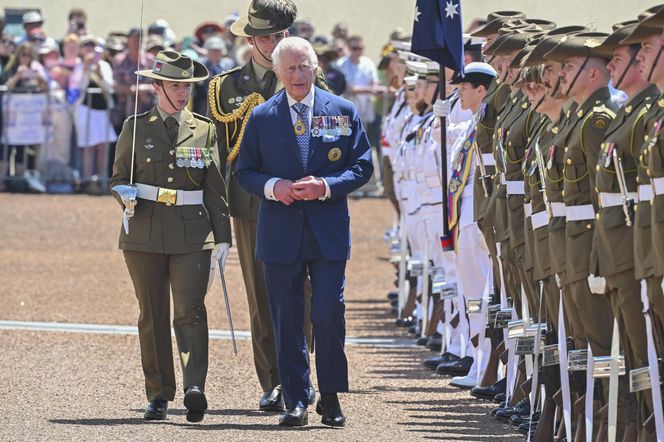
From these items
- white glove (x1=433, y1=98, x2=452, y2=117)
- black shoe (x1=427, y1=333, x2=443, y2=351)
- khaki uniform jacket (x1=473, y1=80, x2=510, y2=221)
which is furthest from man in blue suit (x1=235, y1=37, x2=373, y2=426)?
black shoe (x1=427, y1=333, x2=443, y2=351)

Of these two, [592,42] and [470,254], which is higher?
[592,42]

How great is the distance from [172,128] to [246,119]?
1.97 ft

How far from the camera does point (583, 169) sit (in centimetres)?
815

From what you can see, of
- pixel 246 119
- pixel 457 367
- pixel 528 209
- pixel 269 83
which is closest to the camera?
pixel 528 209

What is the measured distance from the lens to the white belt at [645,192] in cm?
731

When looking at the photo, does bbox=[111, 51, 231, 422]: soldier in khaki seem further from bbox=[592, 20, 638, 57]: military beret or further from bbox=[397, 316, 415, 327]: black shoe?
bbox=[397, 316, 415, 327]: black shoe

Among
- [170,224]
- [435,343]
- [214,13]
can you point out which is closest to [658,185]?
Result: [170,224]

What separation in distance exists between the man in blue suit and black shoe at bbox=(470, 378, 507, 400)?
151 cm

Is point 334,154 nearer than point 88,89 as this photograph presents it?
Yes

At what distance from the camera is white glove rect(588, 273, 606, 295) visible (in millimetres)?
7906

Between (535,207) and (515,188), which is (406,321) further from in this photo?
(535,207)

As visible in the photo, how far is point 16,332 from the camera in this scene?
13.6 metres

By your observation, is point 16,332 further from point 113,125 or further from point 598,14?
point 598,14

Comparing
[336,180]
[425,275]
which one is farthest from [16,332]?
[336,180]
